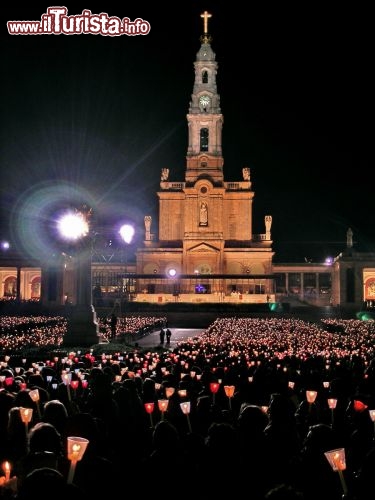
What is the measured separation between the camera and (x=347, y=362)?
19.7 m

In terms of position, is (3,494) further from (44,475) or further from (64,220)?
(64,220)

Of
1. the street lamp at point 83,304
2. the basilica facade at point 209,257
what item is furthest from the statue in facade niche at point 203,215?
the street lamp at point 83,304

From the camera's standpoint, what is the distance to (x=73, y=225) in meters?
28.9

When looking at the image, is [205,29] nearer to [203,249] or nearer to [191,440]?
[203,249]

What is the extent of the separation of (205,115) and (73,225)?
63.0 meters

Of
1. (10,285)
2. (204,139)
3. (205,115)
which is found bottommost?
(10,285)

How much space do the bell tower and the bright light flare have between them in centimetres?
5864

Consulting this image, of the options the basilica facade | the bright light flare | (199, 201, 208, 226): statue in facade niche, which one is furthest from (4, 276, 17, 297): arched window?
the bright light flare

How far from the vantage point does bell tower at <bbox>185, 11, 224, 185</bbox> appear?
88125mm

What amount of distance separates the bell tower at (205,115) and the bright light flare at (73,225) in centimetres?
5864

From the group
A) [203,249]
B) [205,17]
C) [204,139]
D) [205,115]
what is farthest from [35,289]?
[205,17]

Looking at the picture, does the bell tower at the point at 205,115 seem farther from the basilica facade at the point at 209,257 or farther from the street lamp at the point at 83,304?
the street lamp at the point at 83,304

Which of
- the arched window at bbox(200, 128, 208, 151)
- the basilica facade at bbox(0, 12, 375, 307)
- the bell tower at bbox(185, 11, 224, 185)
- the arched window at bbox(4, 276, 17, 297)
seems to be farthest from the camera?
the arched window at bbox(4, 276, 17, 297)

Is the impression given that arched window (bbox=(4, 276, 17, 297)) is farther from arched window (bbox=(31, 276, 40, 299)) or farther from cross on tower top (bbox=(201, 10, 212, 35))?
cross on tower top (bbox=(201, 10, 212, 35))
